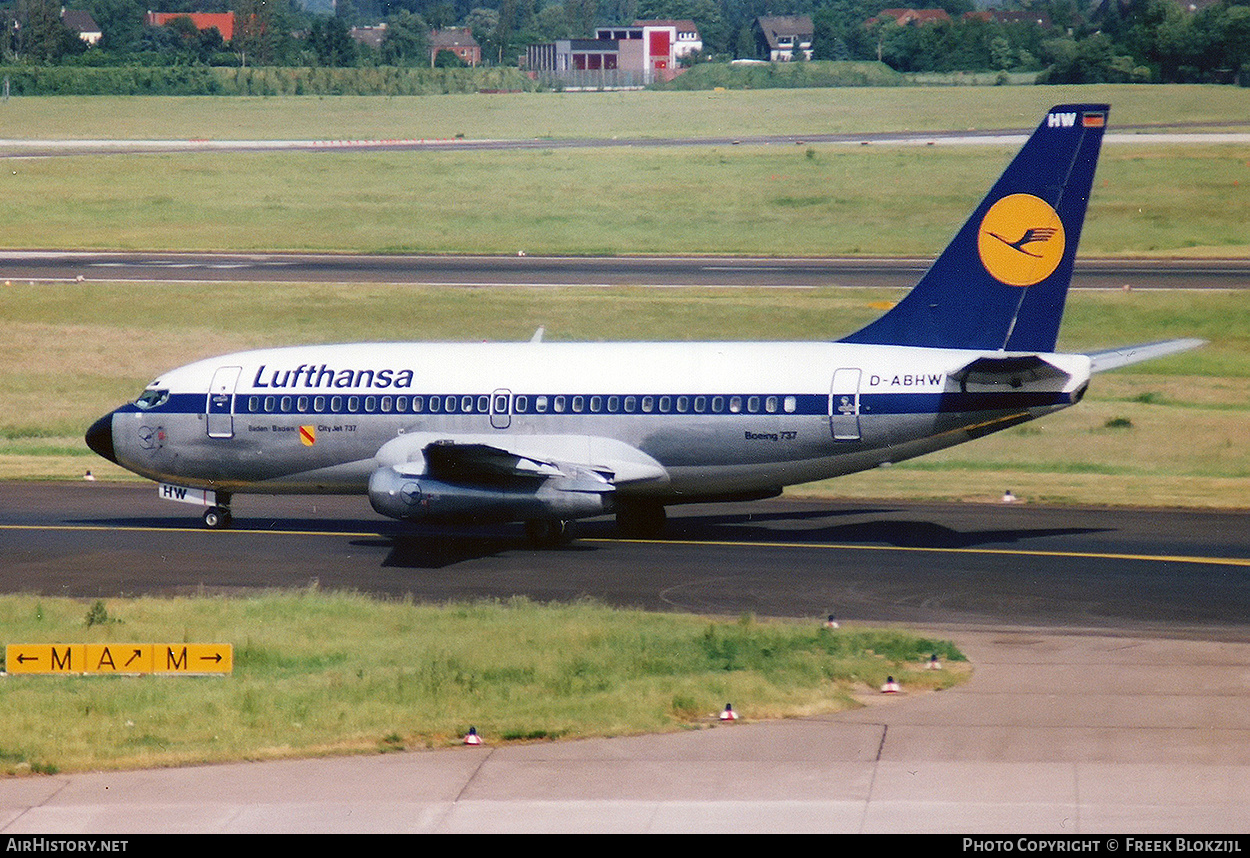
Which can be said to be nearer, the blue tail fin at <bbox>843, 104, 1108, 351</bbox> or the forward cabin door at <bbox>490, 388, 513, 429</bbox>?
the blue tail fin at <bbox>843, 104, 1108, 351</bbox>

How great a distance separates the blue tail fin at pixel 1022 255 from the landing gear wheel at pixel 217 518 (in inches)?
569

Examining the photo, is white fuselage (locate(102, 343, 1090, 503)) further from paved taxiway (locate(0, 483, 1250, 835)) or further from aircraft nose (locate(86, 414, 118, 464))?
paved taxiway (locate(0, 483, 1250, 835))

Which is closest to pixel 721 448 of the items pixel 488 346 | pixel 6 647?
pixel 488 346

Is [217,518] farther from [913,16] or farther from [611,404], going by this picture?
[913,16]

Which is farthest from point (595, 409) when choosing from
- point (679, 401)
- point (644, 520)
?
point (644, 520)

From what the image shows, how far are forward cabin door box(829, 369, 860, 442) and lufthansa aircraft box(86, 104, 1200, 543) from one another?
26 mm

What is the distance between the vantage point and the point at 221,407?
33.1 m

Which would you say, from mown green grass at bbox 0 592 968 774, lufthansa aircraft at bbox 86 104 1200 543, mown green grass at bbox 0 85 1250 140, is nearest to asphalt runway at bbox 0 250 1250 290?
lufthansa aircraft at bbox 86 104 1200 543

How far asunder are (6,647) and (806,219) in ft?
211

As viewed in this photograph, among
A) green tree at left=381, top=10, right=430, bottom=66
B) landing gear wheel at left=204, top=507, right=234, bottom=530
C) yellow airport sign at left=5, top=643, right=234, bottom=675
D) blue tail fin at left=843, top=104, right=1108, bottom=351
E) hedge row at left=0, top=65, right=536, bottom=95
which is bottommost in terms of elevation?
landing gear wheel at left=204, top=507, right=234, bottom=530

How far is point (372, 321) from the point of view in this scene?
58531mm

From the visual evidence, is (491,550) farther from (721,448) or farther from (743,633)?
(743,633)

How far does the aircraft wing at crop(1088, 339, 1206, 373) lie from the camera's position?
30.8 m

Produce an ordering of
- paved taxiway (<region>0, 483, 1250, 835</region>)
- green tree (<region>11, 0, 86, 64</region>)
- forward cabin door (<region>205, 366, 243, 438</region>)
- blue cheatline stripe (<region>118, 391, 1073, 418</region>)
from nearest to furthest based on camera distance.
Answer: paved taxiway (<region>0, 483, 1250, 835</region>), blue cheatline stripe (<region>118, 391, 1073, 418</region>), forward cabin door (<region>205, 366, 243, 438</region>), green tree (<region>11, 0, 86, 64</region>)
